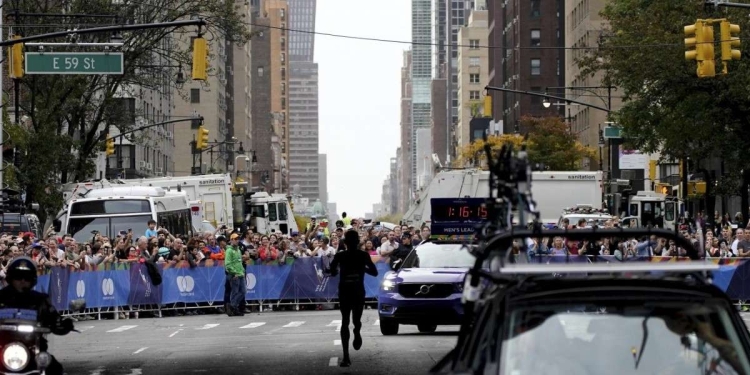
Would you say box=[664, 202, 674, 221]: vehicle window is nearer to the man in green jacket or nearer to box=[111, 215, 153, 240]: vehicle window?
box=[111, 215, 153, 240]: vehicle window

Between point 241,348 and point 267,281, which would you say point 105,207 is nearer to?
point 267,281

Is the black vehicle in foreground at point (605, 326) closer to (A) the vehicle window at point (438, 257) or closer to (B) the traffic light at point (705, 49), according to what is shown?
(A) the vehicle window at point (438, 257)

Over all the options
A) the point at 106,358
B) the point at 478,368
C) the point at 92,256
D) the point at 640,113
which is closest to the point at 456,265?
the point at 106,358

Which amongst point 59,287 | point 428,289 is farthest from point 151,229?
point 428,289

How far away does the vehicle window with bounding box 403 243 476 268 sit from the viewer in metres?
23.5

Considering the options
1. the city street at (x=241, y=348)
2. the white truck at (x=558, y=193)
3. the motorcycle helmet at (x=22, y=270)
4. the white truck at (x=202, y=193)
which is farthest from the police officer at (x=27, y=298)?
the white truck at (x=558, y=193)

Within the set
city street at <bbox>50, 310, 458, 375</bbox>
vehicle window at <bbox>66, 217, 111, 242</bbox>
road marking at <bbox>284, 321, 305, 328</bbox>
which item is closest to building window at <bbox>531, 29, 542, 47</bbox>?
vehicle window at <bbox>66, 217, 111, 242</bbox>

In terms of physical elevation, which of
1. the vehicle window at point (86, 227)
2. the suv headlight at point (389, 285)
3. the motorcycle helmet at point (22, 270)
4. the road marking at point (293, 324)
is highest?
the motorcycle helmet at point (22, 270)

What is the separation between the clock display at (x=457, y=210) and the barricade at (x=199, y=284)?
6.05 ft

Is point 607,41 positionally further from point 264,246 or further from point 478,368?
point 478,368

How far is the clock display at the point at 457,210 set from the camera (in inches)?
1368

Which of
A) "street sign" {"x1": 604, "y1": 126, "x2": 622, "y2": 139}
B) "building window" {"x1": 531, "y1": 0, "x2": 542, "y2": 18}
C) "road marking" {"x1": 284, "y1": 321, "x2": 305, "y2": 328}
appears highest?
"building window" {"x1": 531, "y1": 0, "x2": 542, "y2": 18}

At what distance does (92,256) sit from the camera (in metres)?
33.9

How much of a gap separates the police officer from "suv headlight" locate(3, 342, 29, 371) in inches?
→ 21.0
